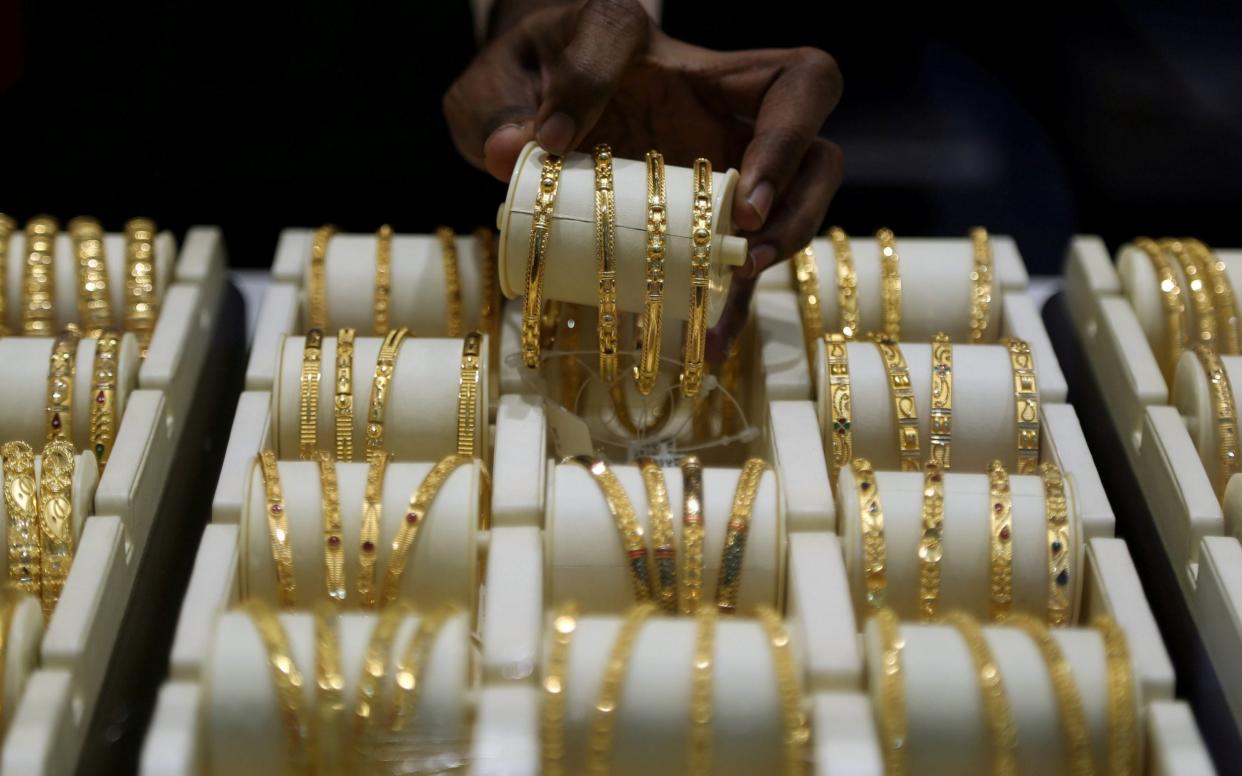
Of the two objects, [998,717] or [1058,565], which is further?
[1058,565]

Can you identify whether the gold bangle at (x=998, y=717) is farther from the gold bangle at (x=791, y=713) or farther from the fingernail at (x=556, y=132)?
the fingernail at (x=556, y=132)

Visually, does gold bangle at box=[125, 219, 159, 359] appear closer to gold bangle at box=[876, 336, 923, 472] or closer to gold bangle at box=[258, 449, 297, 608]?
gold bangle at box=[258, 449, 297, 608]

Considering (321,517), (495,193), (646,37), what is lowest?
(321,517)

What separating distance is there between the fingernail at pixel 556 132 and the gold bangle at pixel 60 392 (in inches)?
17.1

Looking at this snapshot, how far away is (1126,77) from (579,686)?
0.86 m

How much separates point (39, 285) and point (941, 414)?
805 millimetres

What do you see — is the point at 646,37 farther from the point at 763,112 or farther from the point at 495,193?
the point at 495,193

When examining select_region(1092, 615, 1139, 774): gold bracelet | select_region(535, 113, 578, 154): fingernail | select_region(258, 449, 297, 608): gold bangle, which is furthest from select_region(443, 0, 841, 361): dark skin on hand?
select_region(1092, 615, 1139, 774): gold bracelet

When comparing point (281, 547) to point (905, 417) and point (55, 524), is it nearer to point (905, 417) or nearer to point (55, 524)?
point (55, 524)

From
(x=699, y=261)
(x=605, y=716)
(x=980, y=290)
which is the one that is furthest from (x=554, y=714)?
(x=980, y=290)

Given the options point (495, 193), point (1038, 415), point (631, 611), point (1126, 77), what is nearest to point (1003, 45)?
point (1126, 77)

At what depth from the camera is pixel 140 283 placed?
50.4 inches

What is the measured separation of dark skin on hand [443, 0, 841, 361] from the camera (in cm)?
111

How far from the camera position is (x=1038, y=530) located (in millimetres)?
1032
